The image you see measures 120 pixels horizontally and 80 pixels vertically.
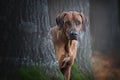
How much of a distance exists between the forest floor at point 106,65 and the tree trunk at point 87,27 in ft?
0.23

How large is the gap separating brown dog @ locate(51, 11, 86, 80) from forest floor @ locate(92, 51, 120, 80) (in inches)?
10.0

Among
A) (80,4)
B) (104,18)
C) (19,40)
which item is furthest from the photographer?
(104,18)

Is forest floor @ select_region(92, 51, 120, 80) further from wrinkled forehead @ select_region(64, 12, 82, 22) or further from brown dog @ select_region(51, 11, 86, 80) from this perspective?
wrinkled forehead @ select_region(64, 12, 82, 22)

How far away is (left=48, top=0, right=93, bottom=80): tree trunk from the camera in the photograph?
279 cm

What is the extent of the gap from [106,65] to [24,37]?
73 cm

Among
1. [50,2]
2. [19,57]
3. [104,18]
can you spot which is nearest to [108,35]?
[104,18]

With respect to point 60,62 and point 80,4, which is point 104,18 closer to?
point 80,4

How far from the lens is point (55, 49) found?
279 cm

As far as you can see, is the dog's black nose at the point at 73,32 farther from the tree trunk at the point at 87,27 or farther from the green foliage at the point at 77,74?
the green foliage at the point at 77,74

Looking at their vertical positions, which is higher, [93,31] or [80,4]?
[80,4]

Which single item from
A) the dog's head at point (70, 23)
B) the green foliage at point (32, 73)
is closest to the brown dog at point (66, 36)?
the dog's head at point (70, 23)

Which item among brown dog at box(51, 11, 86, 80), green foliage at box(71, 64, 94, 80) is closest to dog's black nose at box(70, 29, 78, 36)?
brown dog at box(51, 11, 86, 80)

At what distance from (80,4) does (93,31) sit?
9.7 inches

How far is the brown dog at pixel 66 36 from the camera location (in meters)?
2.74
